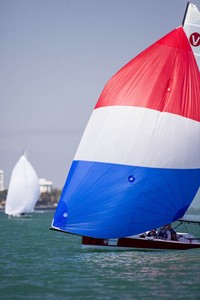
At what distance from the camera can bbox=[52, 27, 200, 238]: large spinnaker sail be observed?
2736cm

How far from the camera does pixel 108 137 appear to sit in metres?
27.4

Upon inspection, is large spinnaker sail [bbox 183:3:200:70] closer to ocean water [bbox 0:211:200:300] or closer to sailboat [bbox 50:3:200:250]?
sailboat [bbox 50:3:200:250]

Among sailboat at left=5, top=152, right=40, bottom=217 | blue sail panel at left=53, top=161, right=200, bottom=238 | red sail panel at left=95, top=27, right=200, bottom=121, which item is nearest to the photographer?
blue sail panel at left=53, top=161, right=200, bottom=238

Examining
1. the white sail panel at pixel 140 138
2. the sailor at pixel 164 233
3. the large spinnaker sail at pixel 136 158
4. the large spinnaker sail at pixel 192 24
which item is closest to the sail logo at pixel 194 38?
the large spinnaker sail at pixel 192 24

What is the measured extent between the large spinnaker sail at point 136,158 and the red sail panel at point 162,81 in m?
0.04

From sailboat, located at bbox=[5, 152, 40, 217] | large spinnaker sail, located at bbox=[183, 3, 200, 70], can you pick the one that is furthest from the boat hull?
sailboat, located at bbox=[5, 152, 40, 217]

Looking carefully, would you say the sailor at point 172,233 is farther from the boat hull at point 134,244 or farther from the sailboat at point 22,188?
the sailboat at point 22,188

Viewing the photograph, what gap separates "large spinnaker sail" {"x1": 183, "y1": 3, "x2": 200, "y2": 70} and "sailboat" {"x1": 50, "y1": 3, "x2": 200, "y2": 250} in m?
1.62

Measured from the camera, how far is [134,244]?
96.7 feet

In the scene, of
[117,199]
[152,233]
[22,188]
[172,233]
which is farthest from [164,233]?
[22,188]

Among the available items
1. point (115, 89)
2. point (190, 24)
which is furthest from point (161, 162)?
point (190, 24)

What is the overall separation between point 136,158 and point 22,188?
74133 millimetres

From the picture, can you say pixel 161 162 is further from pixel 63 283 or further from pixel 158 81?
pixel 63 283

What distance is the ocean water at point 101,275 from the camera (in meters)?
20.5
